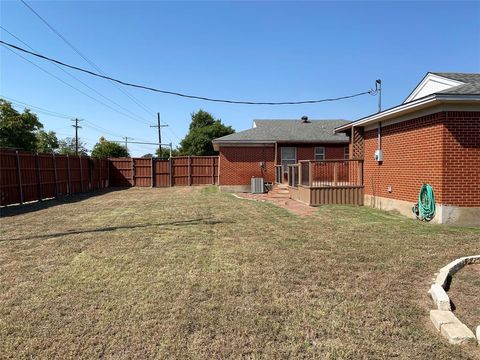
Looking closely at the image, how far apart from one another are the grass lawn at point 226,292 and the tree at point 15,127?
35.6 m

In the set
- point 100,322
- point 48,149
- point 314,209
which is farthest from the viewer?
point 48,149

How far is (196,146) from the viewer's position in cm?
5150

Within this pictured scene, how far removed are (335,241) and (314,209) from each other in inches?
182

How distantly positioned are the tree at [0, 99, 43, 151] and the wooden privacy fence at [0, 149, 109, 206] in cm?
2159

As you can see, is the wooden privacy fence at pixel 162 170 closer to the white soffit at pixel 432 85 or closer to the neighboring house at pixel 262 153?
the neighboring house at pixel 262 153

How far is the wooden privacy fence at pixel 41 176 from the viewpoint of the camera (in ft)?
42.5

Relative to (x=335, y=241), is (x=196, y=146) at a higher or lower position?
higher

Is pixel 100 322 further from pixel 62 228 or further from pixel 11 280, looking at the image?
pixel 62 228

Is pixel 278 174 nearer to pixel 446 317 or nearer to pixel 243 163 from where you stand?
pixel 243 163

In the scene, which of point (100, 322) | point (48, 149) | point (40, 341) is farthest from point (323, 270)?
point (48, 149)

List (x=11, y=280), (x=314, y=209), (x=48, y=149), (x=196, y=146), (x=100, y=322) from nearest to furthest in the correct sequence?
(x=100, y=322)
(x=11, y=280)
(x=314, y=209)
(x=196, y=146)
(x=48, y=149)

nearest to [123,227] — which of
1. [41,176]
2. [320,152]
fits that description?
[41,176]

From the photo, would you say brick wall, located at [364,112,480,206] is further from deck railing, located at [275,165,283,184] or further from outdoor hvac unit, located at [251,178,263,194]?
deck railing, located at [275,165,283,184]

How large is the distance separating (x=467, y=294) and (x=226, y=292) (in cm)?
257
